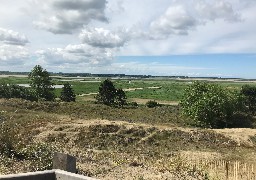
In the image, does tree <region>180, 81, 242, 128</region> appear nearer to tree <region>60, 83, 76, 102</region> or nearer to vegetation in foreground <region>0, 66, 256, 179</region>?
vegetation in foreground <region>0, 66, 256, 179</region>

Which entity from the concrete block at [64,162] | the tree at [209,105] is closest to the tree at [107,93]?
the tree at [209,105]

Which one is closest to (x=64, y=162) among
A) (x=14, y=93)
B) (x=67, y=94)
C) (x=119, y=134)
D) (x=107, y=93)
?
(x=119, y=134)

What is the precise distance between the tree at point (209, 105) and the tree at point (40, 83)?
99.4 ft

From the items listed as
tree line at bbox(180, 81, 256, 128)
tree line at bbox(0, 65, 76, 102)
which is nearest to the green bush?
tree line at bbox(0, 65, 76, 102)

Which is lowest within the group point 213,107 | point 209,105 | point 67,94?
point 67,94

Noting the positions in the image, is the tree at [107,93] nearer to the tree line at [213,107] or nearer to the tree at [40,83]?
the tree at [40,83]

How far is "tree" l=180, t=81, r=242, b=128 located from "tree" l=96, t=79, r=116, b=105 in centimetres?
1998

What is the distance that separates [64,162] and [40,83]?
67.0 metres

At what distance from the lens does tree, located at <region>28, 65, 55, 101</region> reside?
7412cm

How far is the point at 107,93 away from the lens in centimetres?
7419

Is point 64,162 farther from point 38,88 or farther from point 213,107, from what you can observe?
point 38,88

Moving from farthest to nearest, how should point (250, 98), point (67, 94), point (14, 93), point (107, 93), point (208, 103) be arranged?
1. point (67, 94)
2. point (14, 93)
3. point (250, 98)
4. point (107, 93)
5. point (208, 103)

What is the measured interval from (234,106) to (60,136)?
33680 millimetres

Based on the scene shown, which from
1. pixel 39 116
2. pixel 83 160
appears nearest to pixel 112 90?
pixel 39 116
